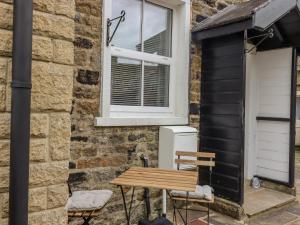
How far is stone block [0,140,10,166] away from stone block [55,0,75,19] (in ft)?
2.37

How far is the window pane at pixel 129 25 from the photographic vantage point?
354 cm

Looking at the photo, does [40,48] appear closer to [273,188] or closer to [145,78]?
[145,78]

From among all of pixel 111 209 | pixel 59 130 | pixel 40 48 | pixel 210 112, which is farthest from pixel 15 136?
pixel 210 112

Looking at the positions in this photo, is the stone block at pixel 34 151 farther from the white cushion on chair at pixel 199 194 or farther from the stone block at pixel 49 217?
the white cushion on chair at pixel 199 194

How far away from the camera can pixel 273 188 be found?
15.8ft

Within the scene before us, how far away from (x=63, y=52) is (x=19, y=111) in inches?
16.1

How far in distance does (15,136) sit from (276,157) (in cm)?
439

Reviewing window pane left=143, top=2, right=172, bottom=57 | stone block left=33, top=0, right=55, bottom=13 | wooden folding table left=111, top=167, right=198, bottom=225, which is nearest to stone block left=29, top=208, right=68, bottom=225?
wooden folding table left=111, top=167, right=198, bottom=225

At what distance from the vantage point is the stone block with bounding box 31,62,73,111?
4.94 ft

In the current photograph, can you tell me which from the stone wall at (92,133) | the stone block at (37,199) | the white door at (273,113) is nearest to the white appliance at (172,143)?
the stone wall at (92,133)

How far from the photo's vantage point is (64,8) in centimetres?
159

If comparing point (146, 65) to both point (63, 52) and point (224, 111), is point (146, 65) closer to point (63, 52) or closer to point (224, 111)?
point (224, 111)

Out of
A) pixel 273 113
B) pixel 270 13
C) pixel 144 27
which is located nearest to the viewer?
pixel 270 13

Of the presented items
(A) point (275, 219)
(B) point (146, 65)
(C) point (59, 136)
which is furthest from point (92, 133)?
(A) point (275, 219)
